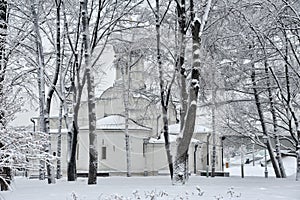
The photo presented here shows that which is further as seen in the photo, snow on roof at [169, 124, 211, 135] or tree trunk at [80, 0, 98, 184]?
snow on roof at [169, 124, 211, 135]

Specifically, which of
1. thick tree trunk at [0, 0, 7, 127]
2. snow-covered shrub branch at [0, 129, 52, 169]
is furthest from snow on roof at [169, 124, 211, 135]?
snow-covered shrub branch at [0, 129, 52, 169]

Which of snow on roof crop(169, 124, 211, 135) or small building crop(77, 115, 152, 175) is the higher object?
snow on roof crop(169, 124, 211, 135)

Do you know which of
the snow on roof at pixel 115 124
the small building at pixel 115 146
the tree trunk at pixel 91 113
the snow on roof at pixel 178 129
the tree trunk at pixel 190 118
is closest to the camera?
the tree trunk at pixel 190 118

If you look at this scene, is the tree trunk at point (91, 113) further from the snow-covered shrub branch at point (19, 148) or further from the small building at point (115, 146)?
the small building at point (115, 146)

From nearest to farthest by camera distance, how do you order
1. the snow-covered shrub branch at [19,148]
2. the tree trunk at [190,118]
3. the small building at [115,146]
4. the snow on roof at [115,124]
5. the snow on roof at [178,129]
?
the snow-covered shrub branch at [19,148] → the tree trunk at [190,118] → the snow on roof at [178,129] → the small building at [115,146] → the snow on roof at [115,124]

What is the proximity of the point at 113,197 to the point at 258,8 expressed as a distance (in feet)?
35.9

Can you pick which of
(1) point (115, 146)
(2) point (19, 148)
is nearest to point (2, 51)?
(2) point (19, 148)

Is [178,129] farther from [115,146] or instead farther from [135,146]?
[115,146]

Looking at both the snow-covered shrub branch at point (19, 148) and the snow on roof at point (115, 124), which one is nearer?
the snow-covered shrub branch at point (19, 148)

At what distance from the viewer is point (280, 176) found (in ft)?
69.8

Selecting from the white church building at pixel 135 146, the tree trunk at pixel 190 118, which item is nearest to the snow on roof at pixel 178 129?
the white church building at pixel 135 146

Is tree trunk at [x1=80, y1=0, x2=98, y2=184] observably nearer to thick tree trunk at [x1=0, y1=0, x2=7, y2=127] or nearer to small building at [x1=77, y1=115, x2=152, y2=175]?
thick tree trunk at [x1=0, y1=0, x2=7, y2=127]

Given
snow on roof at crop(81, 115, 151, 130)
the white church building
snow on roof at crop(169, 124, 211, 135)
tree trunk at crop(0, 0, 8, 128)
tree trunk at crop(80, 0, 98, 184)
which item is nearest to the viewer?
tree trunk at crop(0, 0, 8, 128)

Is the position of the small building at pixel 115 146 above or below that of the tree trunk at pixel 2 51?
below
